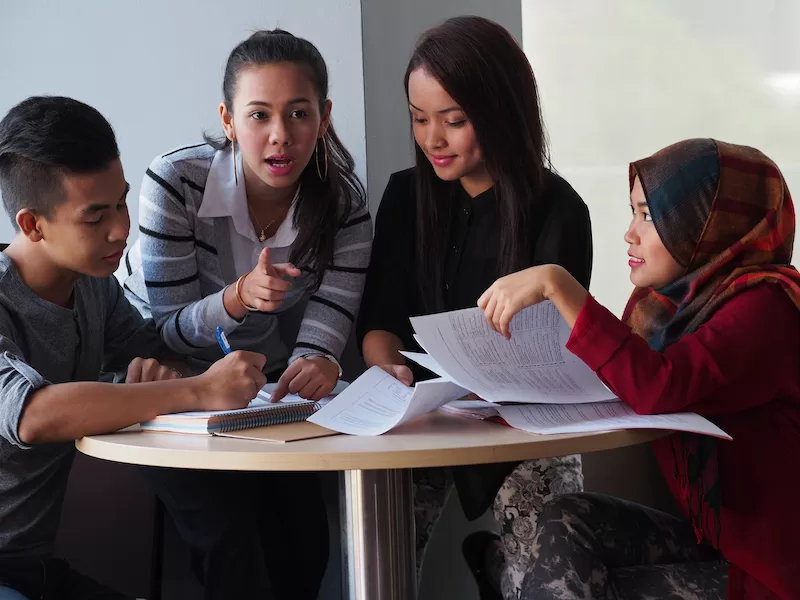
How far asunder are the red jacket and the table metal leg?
11.8 inches

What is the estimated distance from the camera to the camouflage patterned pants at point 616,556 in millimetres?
1273

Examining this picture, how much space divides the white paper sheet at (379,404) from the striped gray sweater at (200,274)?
401mm

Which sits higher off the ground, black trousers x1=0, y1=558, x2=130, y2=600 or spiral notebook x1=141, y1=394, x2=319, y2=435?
spiral notebook x1=141, y1=394, x2=319, y2=435

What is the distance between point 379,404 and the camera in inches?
48.4

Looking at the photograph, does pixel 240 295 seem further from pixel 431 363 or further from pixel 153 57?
pixel 153 57

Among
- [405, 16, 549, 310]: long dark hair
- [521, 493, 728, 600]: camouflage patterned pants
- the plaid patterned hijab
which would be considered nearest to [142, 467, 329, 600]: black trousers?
[521, 493, 728, 600]: camouflage patterned pants

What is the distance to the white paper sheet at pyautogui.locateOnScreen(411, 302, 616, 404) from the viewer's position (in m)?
1.16

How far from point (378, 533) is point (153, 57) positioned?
130 cm

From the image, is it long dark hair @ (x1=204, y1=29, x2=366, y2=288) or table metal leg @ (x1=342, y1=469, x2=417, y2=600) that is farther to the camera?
long dark hair @ (x1=204, y1=29, x2=366, y2=288)

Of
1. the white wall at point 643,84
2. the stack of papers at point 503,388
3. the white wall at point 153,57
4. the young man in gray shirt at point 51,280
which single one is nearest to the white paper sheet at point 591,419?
the stack of papers at point 503,388

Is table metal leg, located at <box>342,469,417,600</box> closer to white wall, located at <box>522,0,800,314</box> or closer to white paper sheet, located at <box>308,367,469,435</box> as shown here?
white paper sheet, located at <box>308,367,469,435</box>

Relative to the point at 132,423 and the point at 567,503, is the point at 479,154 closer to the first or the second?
the point at 567,503

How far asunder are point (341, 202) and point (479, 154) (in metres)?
0.32

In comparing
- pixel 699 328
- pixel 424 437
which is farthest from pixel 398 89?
pixel 424 437
